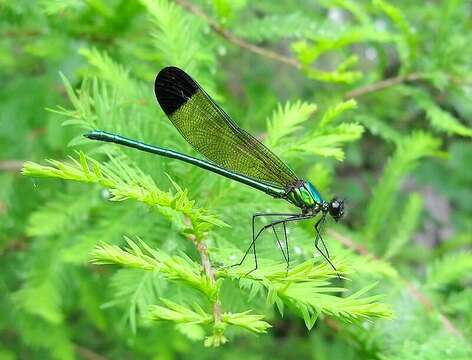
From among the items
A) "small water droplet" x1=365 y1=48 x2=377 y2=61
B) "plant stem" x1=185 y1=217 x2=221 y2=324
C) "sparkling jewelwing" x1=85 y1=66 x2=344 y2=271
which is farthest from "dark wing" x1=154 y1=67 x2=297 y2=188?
"small water droplet" x1=365 y1=48 x2=377 y2=61

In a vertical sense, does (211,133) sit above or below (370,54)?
below

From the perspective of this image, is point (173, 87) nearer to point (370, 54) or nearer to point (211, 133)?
point (211, 133)

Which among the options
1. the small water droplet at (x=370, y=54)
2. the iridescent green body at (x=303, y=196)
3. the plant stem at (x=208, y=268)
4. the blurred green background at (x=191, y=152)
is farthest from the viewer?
the small water droplet at (x=370, y=54)

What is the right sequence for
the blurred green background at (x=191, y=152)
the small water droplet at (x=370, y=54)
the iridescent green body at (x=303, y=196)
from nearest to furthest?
the blurred green background at (x=191, y=152) < the iridescent green body at (x=303, y=196) < the small water droplet at (x=370, y=54)

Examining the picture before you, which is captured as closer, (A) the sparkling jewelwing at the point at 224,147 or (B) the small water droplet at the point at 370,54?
(A) the sparkling jewelwing at the point at 224,147

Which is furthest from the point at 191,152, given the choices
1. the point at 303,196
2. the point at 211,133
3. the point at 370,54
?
the point at 370,54

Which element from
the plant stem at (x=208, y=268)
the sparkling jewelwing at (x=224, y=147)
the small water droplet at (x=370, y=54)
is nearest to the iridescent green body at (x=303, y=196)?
the sparkling jewelwing at (x=224, y=147)

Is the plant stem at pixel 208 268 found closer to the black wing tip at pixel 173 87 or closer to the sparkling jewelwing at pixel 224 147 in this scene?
the sparkling jewelwing at pixel 224 147

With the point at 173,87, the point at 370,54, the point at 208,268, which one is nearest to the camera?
the point at 208,268
